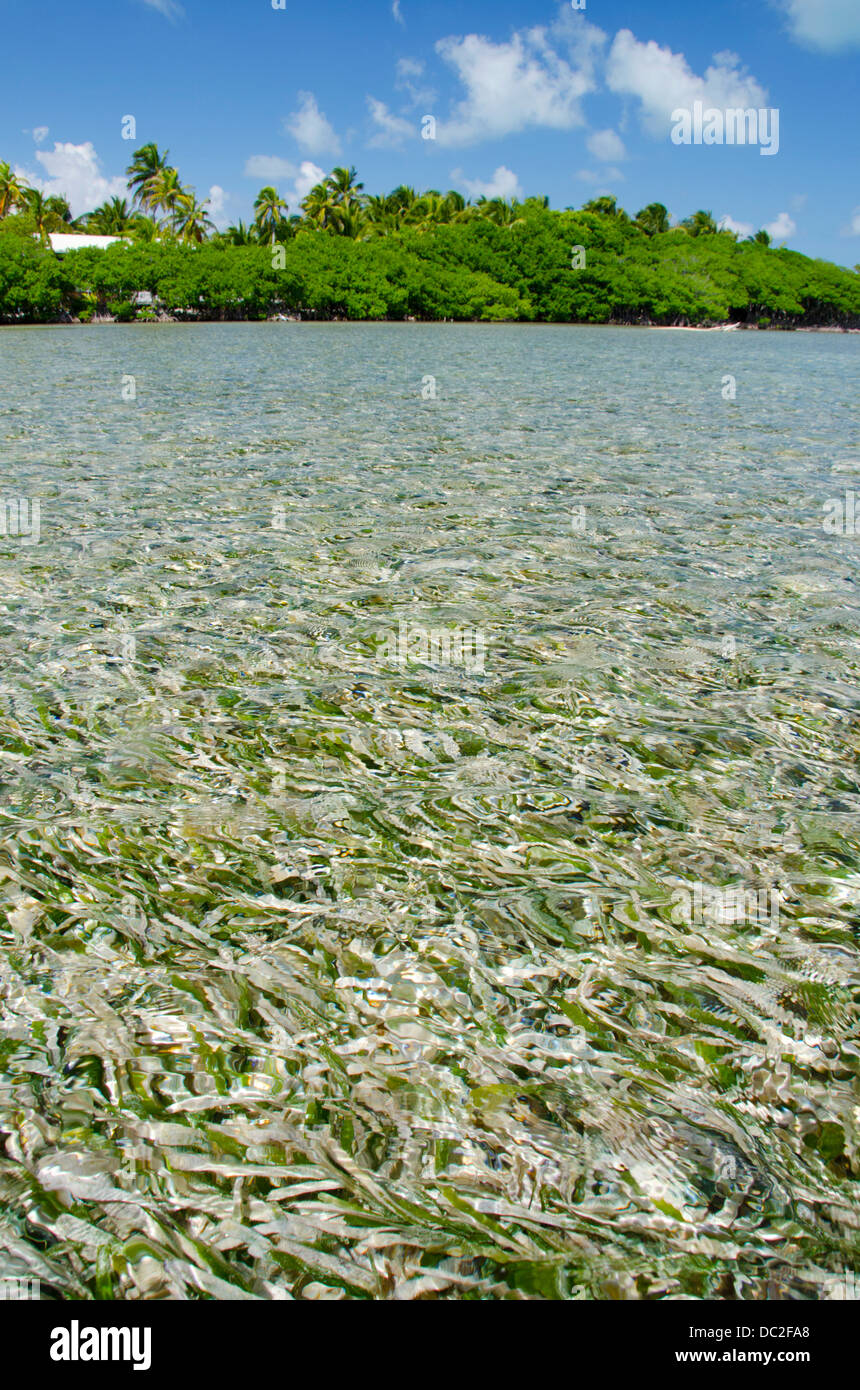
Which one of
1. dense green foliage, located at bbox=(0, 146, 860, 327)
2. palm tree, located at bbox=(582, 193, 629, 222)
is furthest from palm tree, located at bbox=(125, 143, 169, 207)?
palm tree, located at bbox=(582, 193, 629, 222)

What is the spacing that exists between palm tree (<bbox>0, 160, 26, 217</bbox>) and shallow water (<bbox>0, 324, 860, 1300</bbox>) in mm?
91316

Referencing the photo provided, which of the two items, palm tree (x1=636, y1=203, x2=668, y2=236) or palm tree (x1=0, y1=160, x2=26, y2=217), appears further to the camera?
palm tree (x1=636, y1=203, x2=668, y2=236)

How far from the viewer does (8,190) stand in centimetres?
7975

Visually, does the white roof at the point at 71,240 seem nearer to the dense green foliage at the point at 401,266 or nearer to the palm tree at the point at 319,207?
the dense green foliage at the point at 401,266

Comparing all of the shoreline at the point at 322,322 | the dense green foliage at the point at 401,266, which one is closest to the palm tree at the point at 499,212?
the dense green foliage at the point at 401,266

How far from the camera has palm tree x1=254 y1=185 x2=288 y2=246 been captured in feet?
265

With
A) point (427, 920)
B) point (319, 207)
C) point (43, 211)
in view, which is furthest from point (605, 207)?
point (427, 920)

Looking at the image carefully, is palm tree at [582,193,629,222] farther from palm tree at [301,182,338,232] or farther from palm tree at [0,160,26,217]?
palm tree at [0,160,26,217]

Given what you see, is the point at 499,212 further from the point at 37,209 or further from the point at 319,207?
the point at 37,209

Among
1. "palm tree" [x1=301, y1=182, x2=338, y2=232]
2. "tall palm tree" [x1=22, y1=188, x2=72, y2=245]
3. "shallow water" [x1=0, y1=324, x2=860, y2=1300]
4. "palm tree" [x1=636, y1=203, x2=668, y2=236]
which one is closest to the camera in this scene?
"shallow water" [x1=0, y1=324, x2=860, y2=1300]

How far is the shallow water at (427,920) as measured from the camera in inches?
83.0

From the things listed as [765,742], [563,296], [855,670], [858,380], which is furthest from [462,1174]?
[563,296]

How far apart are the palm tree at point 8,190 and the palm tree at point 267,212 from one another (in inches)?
848
